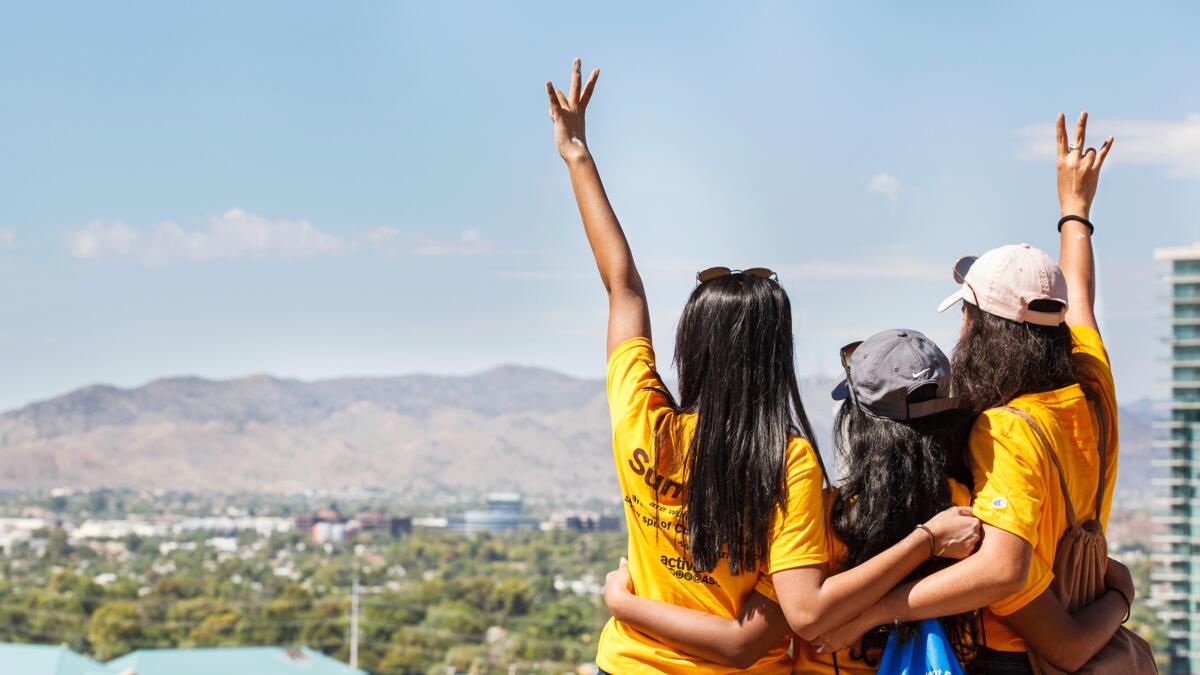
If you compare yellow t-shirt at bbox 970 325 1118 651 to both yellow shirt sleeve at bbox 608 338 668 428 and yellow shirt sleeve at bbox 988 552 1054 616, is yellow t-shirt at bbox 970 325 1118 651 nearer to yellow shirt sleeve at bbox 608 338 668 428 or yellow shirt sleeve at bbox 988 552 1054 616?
yellow shirt sleeve at bbox 988 552 1054 616

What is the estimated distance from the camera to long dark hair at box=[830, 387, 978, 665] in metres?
2.51

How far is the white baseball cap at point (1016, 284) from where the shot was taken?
2693 millimetres

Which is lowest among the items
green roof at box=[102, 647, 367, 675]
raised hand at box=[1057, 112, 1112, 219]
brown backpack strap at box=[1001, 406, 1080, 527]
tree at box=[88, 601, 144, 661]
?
tree at box=[88, 601, 144, 661]

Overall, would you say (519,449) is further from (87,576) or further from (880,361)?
(880,361)

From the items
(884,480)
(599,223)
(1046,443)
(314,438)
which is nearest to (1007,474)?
(1046,443)

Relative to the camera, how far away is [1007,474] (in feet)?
8.15

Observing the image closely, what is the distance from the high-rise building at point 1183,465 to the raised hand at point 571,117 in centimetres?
7048

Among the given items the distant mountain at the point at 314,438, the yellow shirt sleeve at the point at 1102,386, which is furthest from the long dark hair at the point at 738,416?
the distant mountain at the point at 314,438

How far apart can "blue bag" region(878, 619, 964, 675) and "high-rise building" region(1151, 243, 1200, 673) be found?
70.7 m

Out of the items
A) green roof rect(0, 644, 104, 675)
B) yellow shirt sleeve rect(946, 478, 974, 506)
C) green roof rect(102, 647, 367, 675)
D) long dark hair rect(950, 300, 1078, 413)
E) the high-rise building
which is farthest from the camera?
the high-rise building

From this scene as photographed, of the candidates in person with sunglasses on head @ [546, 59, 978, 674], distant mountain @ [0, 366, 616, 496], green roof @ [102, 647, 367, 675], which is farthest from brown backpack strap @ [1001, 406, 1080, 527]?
distant mountain @ [0, 366, 616, 496]

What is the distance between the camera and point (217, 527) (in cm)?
12556

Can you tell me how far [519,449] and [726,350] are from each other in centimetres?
15769

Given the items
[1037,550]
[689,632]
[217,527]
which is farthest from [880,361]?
[217,527]
